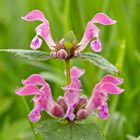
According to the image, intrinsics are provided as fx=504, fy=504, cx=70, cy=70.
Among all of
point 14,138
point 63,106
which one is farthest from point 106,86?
point 14,138

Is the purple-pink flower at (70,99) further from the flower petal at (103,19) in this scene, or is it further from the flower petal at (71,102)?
the flower petal at (103,19)

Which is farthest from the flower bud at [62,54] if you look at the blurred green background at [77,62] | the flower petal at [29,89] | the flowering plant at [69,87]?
the blurred green background at [77,62]

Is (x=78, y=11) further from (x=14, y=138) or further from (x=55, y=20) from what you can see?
(x=14, y=138)

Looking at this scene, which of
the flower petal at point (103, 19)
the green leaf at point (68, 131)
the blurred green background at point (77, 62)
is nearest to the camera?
the green leaf at point (68, 131)

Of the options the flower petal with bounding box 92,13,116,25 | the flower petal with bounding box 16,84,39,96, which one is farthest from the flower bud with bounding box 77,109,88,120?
the flower petal with bounding box 92,13,116,25

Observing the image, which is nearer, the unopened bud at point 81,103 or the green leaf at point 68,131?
the green leaf at point 68,131

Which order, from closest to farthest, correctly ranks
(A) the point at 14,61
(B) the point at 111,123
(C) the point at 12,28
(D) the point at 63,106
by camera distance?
(D) the point at 63,106 → (B) the point at 111,123 → (A) the point at 14,61 → (C) the point at 12,28

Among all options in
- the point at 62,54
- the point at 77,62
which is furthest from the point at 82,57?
the point at 77,62
